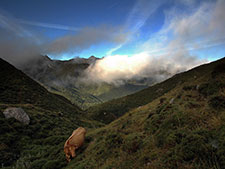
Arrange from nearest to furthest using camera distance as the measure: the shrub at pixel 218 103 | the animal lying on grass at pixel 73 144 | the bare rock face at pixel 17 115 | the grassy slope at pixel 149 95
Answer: the shrub at pixel 218 103 → the animal lying on grass at pixel 73 144 → the bare rock face at pixel 17 115 → the grassy slope at pixel 149 95

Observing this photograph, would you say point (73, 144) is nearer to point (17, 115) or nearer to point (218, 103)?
point (218, 103)

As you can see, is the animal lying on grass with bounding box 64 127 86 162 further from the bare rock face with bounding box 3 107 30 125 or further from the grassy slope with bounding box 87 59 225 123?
the grassy slope with bounding box 87 59 225 123

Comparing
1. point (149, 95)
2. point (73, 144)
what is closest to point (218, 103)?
point (73, 144)

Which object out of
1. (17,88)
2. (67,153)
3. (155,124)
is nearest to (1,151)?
(67,153)

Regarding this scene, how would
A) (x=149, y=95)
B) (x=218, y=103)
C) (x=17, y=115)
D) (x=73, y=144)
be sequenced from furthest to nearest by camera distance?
(x=149, y=95), (x=17, y=115), (x=73, y=144), (x=218, y=103)

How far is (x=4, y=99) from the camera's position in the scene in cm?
3491

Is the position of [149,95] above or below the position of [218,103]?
below

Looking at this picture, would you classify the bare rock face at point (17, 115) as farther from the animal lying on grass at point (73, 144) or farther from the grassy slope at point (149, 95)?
the grassy slope at point (149, 95)

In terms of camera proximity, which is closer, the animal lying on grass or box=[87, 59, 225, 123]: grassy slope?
the animal lying on grass


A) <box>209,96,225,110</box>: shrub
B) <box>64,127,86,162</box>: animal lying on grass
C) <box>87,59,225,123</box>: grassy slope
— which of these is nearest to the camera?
<box>209,96,225,110</box>: shrub

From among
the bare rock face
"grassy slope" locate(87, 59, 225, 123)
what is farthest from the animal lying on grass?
"grassy slope" locate(87, 59, 225, 123)

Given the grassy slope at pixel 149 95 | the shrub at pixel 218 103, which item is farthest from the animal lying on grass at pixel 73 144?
the grassy slope at pixel 149 95

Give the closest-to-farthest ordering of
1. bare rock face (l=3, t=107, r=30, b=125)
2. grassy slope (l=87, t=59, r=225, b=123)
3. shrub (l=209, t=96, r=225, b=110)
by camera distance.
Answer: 1. shrub (l=209, t=96, r=225, b=110)
2. bare rock face (l=3, t=107, r=30, b=125)
3. grassy slope (l=87, t=59, r=225, b=123)

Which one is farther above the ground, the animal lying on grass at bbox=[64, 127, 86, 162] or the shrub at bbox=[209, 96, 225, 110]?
the shrub at bbox=[209, 96, 225, 110]
